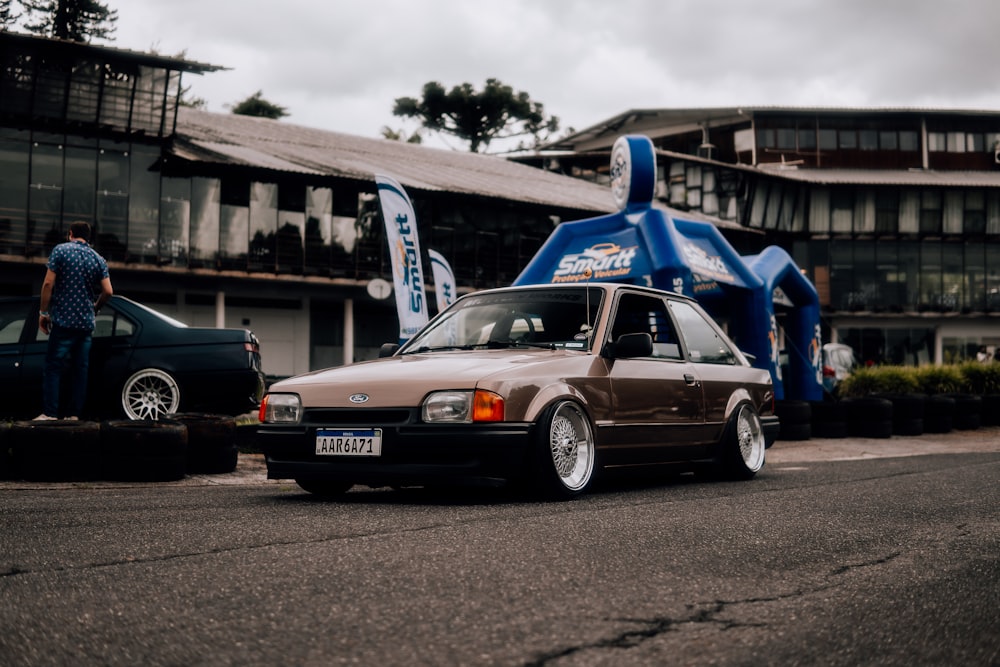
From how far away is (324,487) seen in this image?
22.2 feet

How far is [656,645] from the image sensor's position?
9.12 feet

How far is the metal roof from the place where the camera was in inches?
1272

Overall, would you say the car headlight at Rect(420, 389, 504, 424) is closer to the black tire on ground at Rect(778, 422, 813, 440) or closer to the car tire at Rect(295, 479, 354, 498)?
the car tire at Rect(295, 479, 354, 498)

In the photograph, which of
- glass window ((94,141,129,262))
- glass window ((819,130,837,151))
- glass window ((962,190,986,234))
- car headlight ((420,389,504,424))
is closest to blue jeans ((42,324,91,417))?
car headlight ((420,389,504,424))

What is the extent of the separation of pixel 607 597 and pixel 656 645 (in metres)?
0.55

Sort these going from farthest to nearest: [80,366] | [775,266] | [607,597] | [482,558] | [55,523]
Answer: [775,266], [80,366], [55,523], [482,558], [607,597]

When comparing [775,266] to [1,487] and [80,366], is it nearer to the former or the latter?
[80,366]

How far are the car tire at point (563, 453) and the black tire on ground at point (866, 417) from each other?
10371 mm

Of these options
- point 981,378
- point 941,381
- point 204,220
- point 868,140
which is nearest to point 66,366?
point 941,381

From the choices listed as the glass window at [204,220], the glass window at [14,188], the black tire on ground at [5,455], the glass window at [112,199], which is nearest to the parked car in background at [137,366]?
the black tire on ground at [5,455]

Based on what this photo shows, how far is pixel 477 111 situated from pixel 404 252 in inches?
1881

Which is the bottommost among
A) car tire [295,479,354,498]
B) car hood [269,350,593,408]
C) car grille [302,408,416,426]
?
car tire [295,479,354,498]

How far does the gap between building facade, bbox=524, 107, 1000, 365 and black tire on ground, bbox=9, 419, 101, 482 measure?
40.2m

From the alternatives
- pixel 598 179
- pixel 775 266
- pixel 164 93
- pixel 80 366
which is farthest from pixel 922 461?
pixel 598 179
